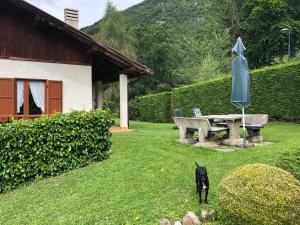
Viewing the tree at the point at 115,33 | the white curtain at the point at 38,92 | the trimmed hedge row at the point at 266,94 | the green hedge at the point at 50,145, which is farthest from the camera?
the tree at the point at 115,33

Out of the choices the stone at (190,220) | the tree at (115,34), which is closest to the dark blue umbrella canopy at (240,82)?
the stone at (190,220)

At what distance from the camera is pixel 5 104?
14008 mm

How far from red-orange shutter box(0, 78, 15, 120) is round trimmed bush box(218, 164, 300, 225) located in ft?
35.3

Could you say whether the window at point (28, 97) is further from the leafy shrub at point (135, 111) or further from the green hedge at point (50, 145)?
the leafy shrub at point (135, 111)

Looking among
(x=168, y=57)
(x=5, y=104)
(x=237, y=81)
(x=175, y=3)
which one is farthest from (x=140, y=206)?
(x=175, y=3)

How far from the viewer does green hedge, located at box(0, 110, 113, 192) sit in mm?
9195

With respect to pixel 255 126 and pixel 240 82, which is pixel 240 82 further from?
pixel 255 126

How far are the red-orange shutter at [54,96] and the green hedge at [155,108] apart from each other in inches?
565

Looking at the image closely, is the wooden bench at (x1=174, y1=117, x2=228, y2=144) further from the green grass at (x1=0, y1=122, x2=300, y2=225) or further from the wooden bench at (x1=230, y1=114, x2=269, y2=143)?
the wooden bench at (x1=230, y1=114, x2=269, y2=143)

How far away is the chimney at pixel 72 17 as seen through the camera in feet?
57.6

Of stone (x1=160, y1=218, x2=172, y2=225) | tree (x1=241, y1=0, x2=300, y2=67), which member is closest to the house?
stone (x1=160, y1=218, x2=172, y2=225)

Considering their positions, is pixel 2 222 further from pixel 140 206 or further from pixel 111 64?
pixel 111 64

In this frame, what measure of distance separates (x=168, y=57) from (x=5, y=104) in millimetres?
38415

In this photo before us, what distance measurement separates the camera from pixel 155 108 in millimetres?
30312
